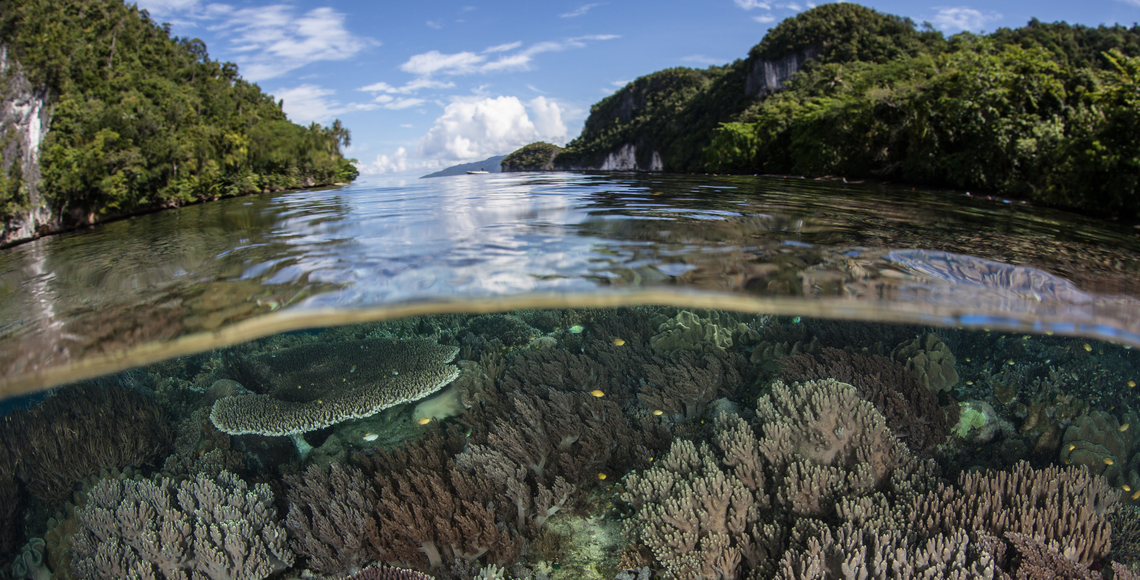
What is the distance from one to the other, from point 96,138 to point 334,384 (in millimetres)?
17492

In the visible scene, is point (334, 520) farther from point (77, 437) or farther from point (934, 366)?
point (934, 366)

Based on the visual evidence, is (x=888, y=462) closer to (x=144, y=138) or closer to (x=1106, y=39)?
(x=144, y=138)

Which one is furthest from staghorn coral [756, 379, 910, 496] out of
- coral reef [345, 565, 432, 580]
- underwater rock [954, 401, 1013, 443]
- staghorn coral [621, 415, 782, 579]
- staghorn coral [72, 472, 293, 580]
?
staghorn coral [72, 472, 293, 580]

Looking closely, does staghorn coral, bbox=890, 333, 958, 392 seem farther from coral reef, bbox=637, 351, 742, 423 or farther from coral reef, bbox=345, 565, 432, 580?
coral reef, bbox=345, 565, 432, 580

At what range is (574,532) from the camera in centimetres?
529

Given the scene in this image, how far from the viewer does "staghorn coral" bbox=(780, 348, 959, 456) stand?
6.21 metres

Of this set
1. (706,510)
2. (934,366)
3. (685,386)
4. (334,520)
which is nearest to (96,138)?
(334,520)

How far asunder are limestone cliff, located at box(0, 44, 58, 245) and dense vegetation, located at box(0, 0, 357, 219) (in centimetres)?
20

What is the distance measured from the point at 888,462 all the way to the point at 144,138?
2611cm

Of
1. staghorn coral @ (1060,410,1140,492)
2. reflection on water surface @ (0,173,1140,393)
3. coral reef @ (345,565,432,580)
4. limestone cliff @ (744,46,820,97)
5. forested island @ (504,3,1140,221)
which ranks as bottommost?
staghorn coral @ (1060,410,1140,492)

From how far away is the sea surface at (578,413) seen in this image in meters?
4.67

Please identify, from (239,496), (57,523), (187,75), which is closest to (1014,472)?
(239,496)

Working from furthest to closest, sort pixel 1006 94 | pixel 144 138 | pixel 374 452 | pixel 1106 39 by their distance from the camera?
pixel 1106 39, pixel 144 138, pixel 1006 94, pixel 374 452

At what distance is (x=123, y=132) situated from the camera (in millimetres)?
18203
